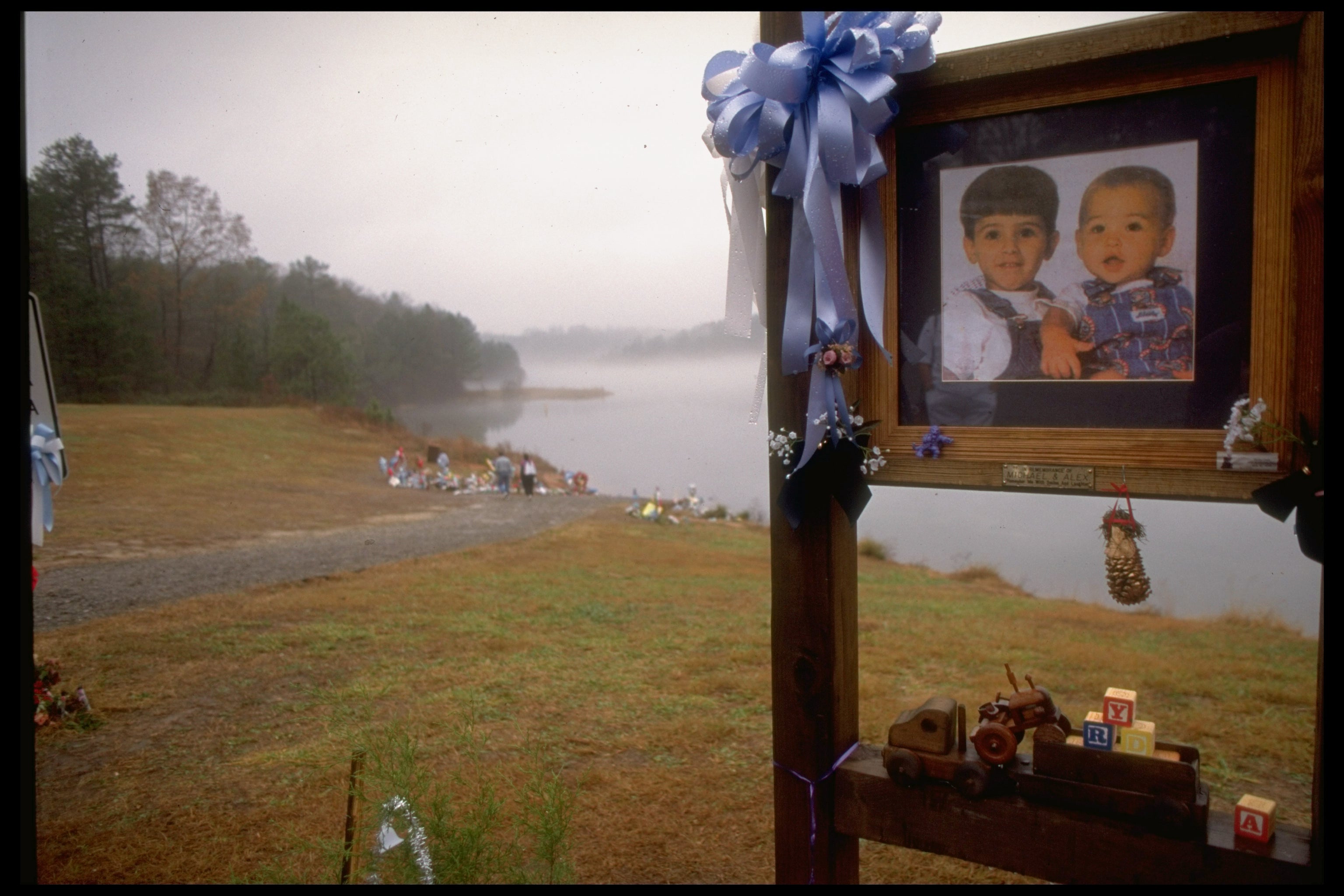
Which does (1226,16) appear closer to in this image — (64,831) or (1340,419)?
(1340,419)

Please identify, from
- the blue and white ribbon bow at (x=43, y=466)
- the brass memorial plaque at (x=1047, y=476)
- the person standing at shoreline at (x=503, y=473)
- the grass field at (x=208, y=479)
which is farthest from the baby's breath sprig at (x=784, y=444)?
the person standing at shoreline at (x=503, y=473)

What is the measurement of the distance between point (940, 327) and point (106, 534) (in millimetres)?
5462

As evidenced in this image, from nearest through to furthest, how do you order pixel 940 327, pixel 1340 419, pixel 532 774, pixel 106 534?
1. pixel 1340 419
2. pixel 940 327
3. pixel 532 774
4. pixel 106 534

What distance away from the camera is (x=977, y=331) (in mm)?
1601

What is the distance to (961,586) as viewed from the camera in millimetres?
5656

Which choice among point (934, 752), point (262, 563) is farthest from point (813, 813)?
point (262, 563)

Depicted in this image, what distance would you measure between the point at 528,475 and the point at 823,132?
1001 cm

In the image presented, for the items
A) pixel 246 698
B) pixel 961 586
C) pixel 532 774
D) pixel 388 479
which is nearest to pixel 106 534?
pixel 246 698

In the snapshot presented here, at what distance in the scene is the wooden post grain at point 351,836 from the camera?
7.35ft

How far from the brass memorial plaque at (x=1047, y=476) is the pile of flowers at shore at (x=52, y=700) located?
3512 mm

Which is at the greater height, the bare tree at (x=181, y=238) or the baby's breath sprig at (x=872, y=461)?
the bare tree at (x=181, y=238)

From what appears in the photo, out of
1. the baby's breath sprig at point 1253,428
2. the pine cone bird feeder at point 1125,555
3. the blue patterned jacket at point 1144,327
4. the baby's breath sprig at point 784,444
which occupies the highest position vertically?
the blue patterned jacket at point 1144,327

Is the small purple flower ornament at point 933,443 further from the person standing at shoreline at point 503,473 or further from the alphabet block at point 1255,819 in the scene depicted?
the person standing at shoreline at point 503,473

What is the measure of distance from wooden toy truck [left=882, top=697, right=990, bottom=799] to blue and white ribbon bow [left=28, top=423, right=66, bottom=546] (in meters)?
2.79
